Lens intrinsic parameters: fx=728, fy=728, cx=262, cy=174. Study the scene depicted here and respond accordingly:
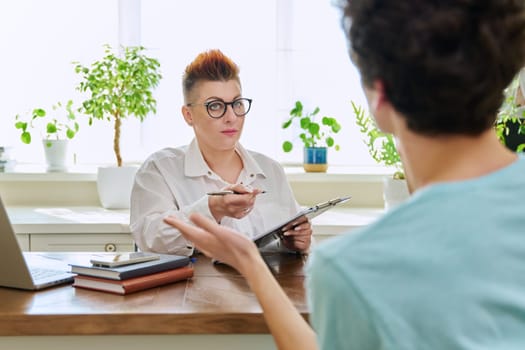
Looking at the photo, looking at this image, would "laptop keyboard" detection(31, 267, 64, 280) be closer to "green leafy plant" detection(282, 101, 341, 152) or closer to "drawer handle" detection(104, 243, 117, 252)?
"drawer handle" detection(104, 243, 117, 252)

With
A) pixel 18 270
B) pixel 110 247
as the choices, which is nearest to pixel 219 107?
pixel 110 247

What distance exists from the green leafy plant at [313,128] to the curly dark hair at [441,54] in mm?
2871

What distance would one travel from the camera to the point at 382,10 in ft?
2.79

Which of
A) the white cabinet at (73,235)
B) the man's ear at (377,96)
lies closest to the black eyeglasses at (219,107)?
the white cabinet at (73,235)

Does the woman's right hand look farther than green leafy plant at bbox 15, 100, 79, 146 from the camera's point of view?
No

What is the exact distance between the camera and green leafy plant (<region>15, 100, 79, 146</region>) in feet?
12.1

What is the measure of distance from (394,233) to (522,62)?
0.97 feet

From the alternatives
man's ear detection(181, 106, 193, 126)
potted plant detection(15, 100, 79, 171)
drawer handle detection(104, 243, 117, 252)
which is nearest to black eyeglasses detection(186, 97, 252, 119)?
man's ear detection(181, 106, 193, 126)

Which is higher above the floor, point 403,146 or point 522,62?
point 522,62

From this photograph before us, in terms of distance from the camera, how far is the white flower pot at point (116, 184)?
3.52 metres

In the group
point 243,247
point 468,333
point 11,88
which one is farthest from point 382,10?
point 11,88

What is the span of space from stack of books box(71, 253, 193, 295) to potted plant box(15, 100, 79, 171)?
1.99 m

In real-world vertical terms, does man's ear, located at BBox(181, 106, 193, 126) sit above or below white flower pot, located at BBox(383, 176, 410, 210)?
above

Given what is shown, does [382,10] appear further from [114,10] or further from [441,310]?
[114,10]
